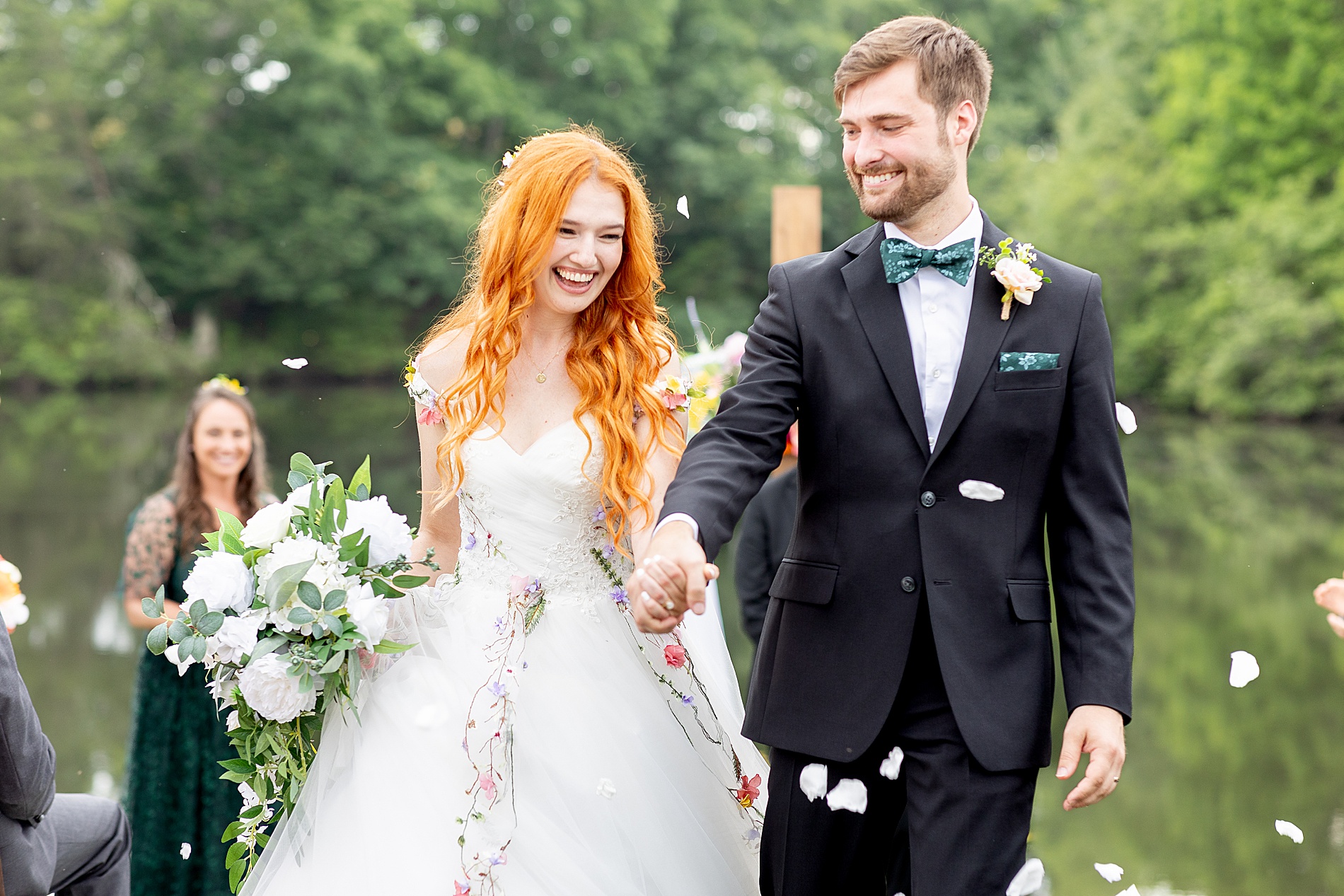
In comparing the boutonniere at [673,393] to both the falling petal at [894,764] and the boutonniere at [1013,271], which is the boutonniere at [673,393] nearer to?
the boutonniere at [1013,271]

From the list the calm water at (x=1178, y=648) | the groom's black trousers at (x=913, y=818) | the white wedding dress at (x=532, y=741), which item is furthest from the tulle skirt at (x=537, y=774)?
the calm water at (x=1178, y=648)

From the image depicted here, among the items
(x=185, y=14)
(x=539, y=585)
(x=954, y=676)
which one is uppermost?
(x=185, y=14)

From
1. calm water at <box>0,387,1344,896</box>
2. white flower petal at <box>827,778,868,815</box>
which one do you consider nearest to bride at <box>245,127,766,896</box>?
white flower petal at <box>827,778,868,815</box>

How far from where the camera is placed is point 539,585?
291 centimetres

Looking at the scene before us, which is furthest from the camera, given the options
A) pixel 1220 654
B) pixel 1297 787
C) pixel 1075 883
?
pixel 1220 654

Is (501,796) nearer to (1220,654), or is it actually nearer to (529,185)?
(529,185)

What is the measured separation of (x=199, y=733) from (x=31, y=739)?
174cm

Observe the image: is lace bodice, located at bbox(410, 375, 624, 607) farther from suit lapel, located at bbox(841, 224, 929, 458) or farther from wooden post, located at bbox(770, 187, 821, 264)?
wooden post, located at bbox(770, 187, 821, 264)

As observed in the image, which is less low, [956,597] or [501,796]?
[956,597]

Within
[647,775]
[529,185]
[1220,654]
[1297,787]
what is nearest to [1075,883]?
[1297,787]

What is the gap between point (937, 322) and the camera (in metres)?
2.50

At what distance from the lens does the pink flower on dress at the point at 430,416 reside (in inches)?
118

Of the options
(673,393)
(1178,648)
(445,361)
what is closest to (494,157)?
(1178,648)

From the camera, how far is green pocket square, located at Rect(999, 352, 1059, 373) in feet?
7.90
